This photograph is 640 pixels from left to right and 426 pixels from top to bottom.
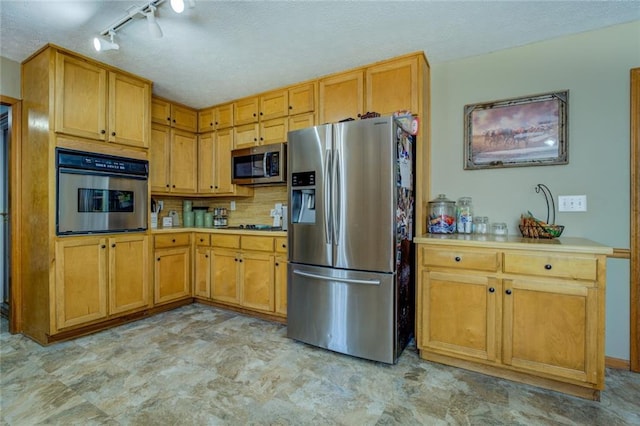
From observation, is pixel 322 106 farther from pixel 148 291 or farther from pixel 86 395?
pixel 86 395

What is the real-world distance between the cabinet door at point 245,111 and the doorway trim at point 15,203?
192 centimetres

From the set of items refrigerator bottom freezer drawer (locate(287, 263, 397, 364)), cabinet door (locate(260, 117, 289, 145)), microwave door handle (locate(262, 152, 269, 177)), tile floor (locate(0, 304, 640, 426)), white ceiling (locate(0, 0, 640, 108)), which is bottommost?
tile floor (locate(0, 304, 640, 426))

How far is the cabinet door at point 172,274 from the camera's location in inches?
128

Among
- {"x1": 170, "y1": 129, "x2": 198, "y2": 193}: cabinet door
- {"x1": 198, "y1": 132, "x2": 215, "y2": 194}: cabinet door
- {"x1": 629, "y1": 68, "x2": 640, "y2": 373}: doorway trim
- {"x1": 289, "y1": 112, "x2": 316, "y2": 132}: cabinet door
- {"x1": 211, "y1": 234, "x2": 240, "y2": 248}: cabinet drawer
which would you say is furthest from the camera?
{"x1": 198, "y1": 132, "x2": 215, "y2": 194}: cabinet door

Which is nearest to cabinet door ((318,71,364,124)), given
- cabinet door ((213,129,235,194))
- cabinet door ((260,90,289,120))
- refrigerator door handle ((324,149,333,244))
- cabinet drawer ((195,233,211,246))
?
cabinet door ((260,90,289,120))

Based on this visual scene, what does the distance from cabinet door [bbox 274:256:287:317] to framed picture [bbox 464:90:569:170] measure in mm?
1876

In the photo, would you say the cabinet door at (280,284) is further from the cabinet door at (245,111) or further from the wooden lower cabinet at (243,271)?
the cabinet door at (245,111)

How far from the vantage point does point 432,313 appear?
2.22 m

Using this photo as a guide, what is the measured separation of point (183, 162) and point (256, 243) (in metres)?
1.52

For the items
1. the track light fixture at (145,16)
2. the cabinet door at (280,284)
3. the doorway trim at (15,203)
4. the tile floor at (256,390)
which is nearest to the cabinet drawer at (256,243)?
the cabinet door at (280,284)

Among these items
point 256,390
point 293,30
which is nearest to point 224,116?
point 293,30

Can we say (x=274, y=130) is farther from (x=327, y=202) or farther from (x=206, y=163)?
(x=327, y=202)

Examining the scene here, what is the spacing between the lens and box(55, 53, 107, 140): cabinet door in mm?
2500

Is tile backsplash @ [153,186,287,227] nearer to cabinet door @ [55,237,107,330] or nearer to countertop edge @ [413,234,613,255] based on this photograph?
cabinet door @ [55,237,107,330]
